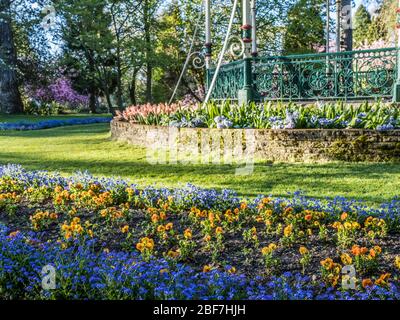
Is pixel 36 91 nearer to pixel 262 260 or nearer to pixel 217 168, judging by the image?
pixel 217 168

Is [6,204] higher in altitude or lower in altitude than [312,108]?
lower

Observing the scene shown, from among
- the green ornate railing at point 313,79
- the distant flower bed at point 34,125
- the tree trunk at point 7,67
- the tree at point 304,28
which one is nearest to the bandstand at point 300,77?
the green ornate railing at point 313,79

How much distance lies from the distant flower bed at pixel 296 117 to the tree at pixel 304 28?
14.8 m

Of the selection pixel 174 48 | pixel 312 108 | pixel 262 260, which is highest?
pixel 174 48

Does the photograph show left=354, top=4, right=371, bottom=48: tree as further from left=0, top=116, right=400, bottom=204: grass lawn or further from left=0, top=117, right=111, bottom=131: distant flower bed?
left=0, top=116, right=400, bottom=204: grass lawn

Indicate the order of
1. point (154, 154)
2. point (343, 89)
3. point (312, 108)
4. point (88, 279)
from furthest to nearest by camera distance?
point (343, 89)
point (154, 154)
point (312, 108)
point (88, 279)

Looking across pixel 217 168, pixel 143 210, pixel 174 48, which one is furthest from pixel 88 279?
pixel 174 48

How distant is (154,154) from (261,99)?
110 inches

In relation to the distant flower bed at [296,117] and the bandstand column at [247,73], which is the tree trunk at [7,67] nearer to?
the bandstand column at [247,73]

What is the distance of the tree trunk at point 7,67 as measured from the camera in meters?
22.1

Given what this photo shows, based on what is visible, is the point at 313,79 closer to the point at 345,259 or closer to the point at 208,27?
the point at 208,27

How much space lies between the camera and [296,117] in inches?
297

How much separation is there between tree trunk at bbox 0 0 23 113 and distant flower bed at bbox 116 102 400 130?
15.9 meters
